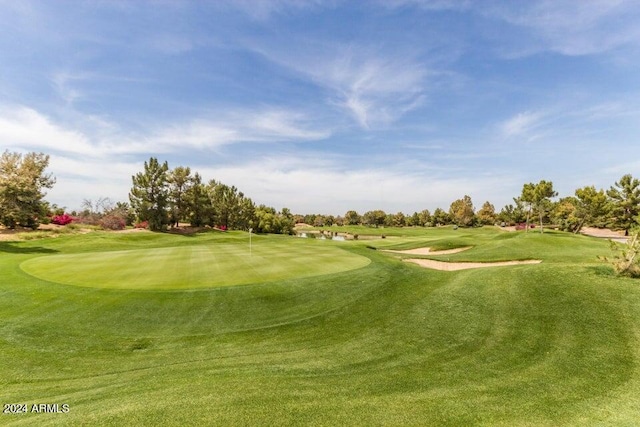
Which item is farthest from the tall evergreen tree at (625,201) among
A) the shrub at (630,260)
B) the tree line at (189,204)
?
the shrub at (630,260)

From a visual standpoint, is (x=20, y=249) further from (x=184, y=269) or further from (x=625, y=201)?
(x=625, y=201)

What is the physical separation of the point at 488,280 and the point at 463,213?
297 feet

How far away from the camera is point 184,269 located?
16156 millimetres

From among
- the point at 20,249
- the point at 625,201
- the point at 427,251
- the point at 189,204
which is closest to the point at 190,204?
the point at 189,204

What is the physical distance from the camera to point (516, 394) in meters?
5.89

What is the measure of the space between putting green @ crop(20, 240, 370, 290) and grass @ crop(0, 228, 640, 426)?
1.50ft

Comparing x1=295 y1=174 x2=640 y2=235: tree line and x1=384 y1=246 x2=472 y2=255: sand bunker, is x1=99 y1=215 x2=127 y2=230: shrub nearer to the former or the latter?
x1=384 y1=246 x2=472 y2=255: sand bunker

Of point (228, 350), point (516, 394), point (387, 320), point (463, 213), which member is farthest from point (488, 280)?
point (463, 213)

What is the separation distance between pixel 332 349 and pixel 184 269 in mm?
10736

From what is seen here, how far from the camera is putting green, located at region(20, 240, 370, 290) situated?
45.3ft

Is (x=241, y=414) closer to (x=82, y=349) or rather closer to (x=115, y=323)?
(x=82, y=349)

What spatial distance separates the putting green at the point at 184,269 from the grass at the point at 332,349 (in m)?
0.46

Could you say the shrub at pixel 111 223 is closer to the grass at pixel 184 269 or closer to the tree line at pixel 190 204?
the tree line at pixel 190 204

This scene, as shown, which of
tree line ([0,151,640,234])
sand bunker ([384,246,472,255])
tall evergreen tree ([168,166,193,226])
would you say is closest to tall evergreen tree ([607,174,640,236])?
tree line ([0,151,640,234])
